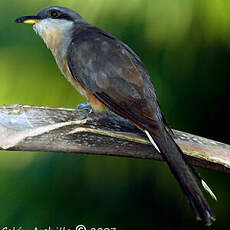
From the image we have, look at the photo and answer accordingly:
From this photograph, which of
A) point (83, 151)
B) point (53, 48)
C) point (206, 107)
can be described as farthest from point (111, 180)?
point (83, 151)

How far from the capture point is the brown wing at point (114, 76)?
1285mm

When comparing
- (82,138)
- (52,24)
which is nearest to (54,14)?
(52,24)

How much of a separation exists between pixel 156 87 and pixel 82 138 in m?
0.71

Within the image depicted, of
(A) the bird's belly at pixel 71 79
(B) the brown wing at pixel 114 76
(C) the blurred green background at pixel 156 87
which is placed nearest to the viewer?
(B) the brown wing at pixel 114 76

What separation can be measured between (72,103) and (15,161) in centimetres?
34

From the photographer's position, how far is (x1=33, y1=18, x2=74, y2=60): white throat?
1552 mm

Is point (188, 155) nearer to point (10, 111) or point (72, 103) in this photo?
point (10, 111)

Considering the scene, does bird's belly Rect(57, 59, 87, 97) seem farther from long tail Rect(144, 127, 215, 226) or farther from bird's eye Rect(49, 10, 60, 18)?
long tail Rect(144, 127, 215, 226)

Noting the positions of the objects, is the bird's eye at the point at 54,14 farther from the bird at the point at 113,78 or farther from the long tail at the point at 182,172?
the long tail at the point at 182,172

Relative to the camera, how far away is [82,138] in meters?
1.15

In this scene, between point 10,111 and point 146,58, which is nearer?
point 10,111

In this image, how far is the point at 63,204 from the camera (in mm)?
1846

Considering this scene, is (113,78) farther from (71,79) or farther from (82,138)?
(82,138)

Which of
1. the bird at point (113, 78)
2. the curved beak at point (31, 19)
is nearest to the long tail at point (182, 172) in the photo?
the bird at point (113, 78)
